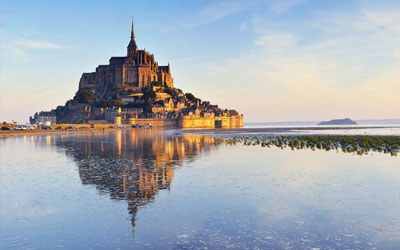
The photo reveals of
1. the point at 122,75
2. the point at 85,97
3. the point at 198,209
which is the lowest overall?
the point at 198,209

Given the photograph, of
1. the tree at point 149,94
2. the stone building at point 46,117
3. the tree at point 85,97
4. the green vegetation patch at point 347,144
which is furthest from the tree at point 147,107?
the green vegetation patch at point 347,144

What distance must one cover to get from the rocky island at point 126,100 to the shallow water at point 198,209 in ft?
497

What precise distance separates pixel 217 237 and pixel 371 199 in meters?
8.13

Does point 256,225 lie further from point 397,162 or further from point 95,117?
point 95,117

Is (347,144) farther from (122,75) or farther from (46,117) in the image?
(46,117)

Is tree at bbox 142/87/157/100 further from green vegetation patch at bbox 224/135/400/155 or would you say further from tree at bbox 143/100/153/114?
green vegetation patch at bbox 224/135/400/155

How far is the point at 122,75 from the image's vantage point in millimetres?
185750

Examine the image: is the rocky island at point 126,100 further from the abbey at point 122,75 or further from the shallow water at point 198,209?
the shallow water at point 198,209

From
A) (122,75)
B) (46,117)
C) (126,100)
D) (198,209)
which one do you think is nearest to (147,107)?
(126,100)

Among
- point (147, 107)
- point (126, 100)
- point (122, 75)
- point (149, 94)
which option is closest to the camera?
point (147, 107)

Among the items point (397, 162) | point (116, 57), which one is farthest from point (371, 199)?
point (116, 57)

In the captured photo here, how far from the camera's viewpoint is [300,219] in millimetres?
12328

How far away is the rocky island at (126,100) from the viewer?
173375 millimetres

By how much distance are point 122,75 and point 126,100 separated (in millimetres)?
14448
